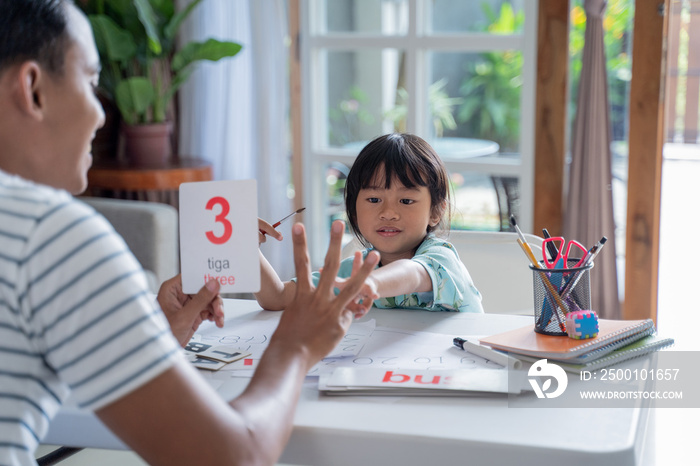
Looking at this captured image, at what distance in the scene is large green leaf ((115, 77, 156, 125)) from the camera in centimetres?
328

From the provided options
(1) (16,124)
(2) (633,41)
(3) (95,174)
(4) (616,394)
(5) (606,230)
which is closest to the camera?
(1) (16,124)

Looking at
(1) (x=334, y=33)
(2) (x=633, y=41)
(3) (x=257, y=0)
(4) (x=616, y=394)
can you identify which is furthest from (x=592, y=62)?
(4) (x=616, y=394)

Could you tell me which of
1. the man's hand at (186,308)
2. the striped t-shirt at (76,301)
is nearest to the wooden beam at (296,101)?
the man's hand at (186,308)

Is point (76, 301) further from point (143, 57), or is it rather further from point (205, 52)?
point (143, 57)

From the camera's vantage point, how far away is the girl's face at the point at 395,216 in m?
1.67

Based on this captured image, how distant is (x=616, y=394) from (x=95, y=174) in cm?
277

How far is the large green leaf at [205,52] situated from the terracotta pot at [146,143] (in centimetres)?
29

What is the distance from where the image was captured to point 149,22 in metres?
3.16

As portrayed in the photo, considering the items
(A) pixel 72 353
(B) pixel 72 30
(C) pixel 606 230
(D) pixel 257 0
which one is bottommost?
(C) pixel 606 230

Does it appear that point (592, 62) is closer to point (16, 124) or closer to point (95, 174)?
point (95, 174)

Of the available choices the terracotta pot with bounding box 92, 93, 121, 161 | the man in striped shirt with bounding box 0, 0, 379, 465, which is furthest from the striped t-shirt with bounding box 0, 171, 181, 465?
the terracotta pot with bounding box 92, 93, 121, 161

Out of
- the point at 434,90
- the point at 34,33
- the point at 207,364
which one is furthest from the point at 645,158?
the point at 34,33

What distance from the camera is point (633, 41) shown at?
8.95 feet

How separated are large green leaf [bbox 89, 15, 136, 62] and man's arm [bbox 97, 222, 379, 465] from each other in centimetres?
242
